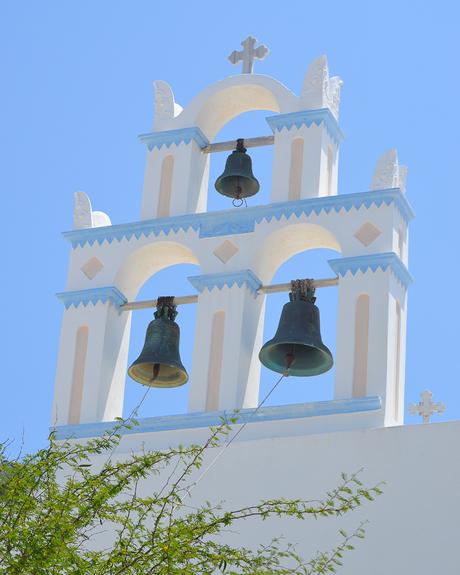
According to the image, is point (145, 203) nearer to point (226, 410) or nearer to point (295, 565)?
point (226, 410)

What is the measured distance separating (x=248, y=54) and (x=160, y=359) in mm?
2615

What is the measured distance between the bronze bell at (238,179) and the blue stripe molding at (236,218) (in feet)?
1.60

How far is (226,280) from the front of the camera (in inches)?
459

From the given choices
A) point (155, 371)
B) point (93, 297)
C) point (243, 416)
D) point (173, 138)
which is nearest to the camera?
point (243, 416)

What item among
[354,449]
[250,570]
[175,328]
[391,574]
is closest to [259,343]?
[175,328]

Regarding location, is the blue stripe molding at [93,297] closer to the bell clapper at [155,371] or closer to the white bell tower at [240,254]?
the white bell tower at [240,254]

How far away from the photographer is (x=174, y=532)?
757 cm

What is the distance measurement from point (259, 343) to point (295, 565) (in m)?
2.00

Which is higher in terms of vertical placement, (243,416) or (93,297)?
(93,297)

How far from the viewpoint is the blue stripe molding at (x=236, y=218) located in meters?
11.5

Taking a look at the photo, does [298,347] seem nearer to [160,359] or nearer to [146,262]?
[160,359]

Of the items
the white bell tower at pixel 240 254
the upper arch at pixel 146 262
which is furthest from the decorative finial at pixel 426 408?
the upper arch at pixel 146 262

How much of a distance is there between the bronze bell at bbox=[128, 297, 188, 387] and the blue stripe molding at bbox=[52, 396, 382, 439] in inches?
13.6

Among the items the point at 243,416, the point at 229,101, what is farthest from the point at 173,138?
the point at 243,416
